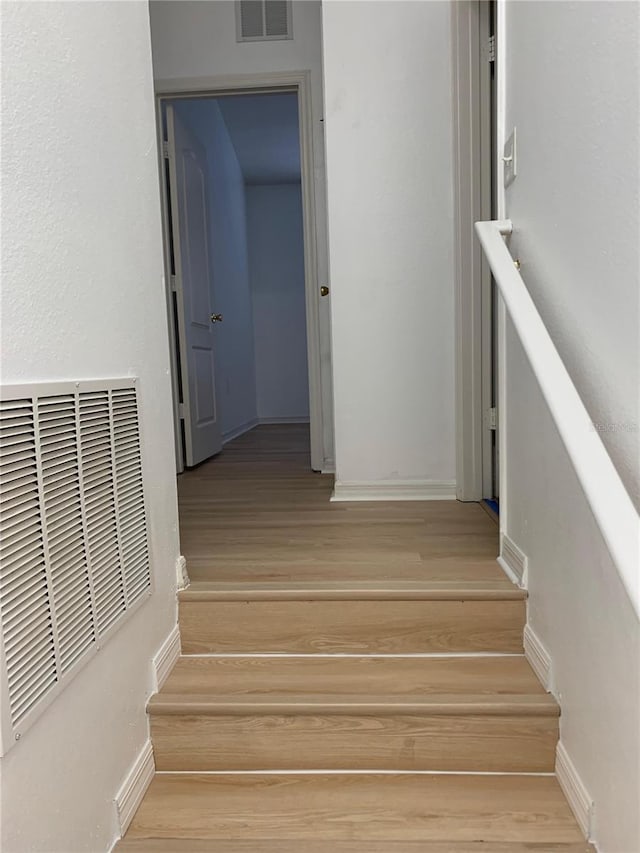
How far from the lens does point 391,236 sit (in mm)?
2900

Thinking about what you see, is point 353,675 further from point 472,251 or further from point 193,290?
point 193,290

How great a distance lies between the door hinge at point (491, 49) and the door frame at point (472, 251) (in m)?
0.01

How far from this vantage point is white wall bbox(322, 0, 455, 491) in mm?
2816

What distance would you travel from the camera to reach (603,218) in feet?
3.75

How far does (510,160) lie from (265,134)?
15.3 feet

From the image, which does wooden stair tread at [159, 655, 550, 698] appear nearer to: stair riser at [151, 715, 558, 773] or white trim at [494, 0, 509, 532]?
stair riser at [151, 715, 558, 773]

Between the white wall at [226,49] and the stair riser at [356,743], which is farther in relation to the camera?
the white wall at [226,49]

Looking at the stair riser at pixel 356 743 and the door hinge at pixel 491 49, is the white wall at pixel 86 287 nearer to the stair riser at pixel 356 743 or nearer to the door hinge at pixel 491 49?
the stair riser at pixel 356 743

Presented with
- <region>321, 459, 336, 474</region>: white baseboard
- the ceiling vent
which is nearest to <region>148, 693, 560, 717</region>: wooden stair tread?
<region>321, 459, 336, 474</region>: white baseboard

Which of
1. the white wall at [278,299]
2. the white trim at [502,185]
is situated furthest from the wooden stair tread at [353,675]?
the white wall at [278,299]

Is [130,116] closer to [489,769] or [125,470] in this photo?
[125,470]

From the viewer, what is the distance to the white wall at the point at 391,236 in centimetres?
282

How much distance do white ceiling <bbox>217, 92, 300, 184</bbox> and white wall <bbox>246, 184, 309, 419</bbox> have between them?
31 cm

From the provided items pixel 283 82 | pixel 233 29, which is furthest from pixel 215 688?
pixel 233 29
